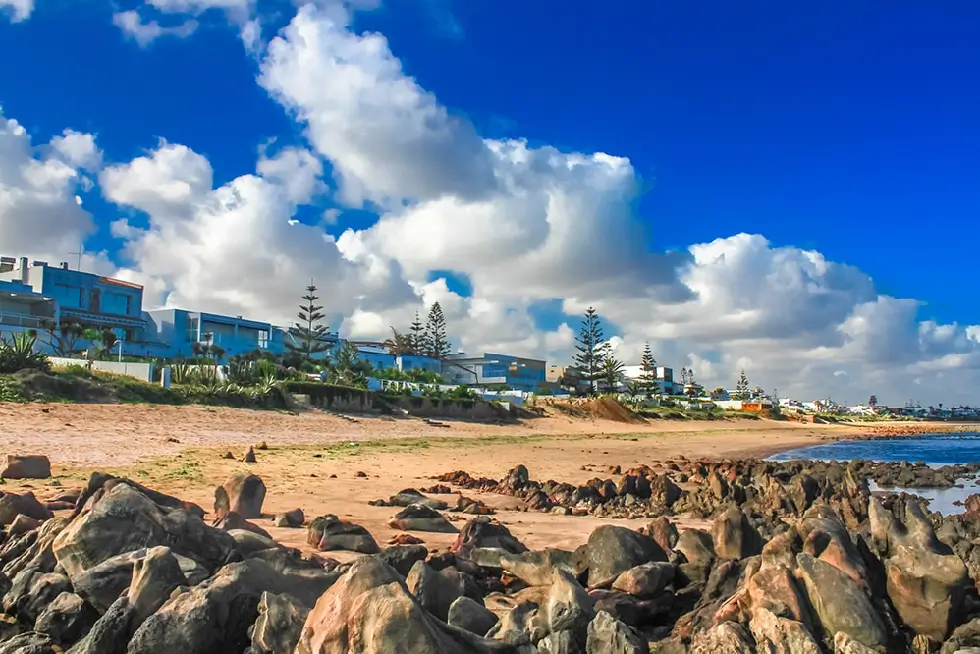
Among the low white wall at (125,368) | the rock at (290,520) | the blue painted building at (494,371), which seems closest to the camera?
the rock at (290,520)

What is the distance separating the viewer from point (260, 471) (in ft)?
53.7

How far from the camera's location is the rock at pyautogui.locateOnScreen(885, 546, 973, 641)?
5824mm

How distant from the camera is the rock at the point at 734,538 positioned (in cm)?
743

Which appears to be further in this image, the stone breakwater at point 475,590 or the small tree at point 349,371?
the small tree at point 349,371

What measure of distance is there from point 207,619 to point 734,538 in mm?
4888

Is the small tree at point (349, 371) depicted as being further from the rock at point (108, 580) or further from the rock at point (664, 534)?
the rock at point (108, 580)

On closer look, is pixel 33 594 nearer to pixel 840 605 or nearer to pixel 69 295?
pixel 840 605

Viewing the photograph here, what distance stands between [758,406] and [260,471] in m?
99.1

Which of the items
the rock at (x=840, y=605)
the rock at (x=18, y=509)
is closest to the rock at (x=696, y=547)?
the rock at (x=840, y=605)

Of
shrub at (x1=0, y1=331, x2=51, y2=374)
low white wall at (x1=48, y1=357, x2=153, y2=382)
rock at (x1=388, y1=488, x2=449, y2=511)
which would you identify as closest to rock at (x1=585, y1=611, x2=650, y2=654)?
rock at (x1=388, y1=488, x2=449, y2=511)

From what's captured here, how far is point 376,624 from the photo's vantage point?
411 cm

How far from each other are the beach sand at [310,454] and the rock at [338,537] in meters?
0.26

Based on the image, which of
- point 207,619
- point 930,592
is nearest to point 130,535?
point 207,619

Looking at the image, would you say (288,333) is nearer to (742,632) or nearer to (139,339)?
(139,339)
